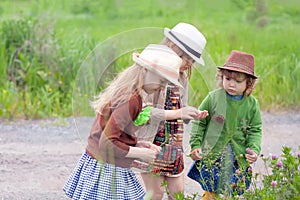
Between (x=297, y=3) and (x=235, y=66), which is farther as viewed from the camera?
(x=297, y=3)

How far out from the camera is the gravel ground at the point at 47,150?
559 centimetres

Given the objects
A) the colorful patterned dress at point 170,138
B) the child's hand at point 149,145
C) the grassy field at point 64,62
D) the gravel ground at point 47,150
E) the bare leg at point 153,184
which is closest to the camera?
the child's hand at point 149,145

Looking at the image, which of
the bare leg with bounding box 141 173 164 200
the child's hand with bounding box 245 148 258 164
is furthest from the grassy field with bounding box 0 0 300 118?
the child's hand with bounding box 245 148 258 164

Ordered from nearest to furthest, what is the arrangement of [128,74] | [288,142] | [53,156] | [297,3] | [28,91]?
[128,74]
[53,156]
[288,142]
[28,91]
[297,3]

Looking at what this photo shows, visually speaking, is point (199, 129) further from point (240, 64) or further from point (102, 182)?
point (102, 182)

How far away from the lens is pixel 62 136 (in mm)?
7184

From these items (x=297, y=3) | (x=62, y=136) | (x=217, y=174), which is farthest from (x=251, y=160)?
(x=297, y=3)

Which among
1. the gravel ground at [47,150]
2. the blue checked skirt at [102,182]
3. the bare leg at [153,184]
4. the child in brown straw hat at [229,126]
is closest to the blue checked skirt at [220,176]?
the child in brown straw hat at [229,126]

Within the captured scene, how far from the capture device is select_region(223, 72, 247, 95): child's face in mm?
4570

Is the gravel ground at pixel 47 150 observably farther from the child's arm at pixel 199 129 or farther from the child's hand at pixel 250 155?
the child's hand at pixel 250 155

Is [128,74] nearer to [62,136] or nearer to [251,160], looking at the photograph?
[251,160]

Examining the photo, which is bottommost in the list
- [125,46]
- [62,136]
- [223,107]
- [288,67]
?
[62,136]

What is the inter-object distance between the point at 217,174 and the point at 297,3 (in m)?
10.4

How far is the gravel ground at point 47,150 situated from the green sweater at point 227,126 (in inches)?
27.1
